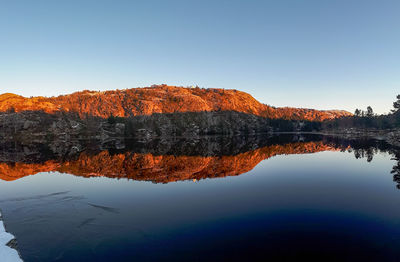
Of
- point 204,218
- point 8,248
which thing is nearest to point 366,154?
point 204,218

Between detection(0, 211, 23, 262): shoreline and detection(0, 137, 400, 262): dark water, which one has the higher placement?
detection(0, 211, 23, 262): shoreline

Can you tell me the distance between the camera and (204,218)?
1800 cm

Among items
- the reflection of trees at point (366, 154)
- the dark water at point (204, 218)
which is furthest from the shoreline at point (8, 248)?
the reflection of trees at point (366, 154)

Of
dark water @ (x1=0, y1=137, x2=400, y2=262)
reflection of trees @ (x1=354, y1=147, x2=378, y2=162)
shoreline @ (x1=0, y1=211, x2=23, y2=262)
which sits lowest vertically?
dark water @ (x1=0, y1=137, x2=400, y2=262)

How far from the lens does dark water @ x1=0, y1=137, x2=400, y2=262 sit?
12828mm

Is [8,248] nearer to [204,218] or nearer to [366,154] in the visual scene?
[204,218]

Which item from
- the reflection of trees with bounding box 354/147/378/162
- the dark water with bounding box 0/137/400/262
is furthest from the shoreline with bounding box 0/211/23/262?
the reflection of trees with bounding box 354/147/378/162

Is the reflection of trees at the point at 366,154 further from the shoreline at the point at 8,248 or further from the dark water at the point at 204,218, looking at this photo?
the shoreline at the point at 8,248

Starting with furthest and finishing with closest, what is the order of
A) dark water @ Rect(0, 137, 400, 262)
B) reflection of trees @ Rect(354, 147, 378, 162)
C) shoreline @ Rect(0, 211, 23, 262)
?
reflection of trees @ Rect(354, 147, 378, 162) → dark water @ Rect(0, 137, 400, 262) → shoreline @ Rect(0, 211, 23, 262)

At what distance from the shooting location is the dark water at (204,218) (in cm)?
1283

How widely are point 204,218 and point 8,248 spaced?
41.4 ft

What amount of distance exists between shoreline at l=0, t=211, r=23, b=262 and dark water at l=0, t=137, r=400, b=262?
42cm

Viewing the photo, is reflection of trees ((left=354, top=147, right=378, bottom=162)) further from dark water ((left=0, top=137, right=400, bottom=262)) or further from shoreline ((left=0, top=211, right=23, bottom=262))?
shoreline ((left=0, top=211, right=23, bottom=262))

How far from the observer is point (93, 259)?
12.1 m
